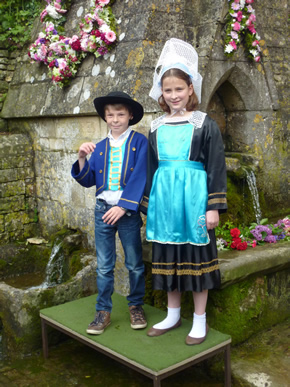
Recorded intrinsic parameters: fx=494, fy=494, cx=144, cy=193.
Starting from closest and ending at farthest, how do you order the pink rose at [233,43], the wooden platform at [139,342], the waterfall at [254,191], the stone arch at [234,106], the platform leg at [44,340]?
the wooden platform at [139,342] → the platform leg at [44,340] → the pink rose at [233,43] → the waterfall at [254,191] → the stone arch at [234,106]

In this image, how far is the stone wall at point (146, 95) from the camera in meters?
4.18

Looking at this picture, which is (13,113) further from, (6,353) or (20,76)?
(6,353)

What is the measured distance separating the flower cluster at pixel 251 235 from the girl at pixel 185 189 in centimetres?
99

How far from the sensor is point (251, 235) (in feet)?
14.3

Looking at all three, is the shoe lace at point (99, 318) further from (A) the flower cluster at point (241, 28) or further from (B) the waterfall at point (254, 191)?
(A) the flower cluster at point (241, 28)

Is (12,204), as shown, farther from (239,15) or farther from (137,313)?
(239,15)

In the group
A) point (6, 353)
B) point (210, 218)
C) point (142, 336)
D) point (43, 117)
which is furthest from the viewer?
point (43, 117)

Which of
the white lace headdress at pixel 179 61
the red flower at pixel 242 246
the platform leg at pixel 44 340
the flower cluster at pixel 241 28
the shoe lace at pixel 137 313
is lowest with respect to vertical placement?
the platform leg at pixel 44 340

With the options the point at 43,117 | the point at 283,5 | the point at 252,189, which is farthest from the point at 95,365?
the point at 283,5

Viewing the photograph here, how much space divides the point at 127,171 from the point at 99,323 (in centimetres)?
106

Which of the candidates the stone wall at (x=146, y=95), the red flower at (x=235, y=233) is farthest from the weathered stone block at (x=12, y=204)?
the red flower at (x=235, y=233)

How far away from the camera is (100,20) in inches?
170

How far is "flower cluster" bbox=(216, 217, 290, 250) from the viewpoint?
4.12 metres

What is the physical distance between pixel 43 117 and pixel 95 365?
2586 millimetres
